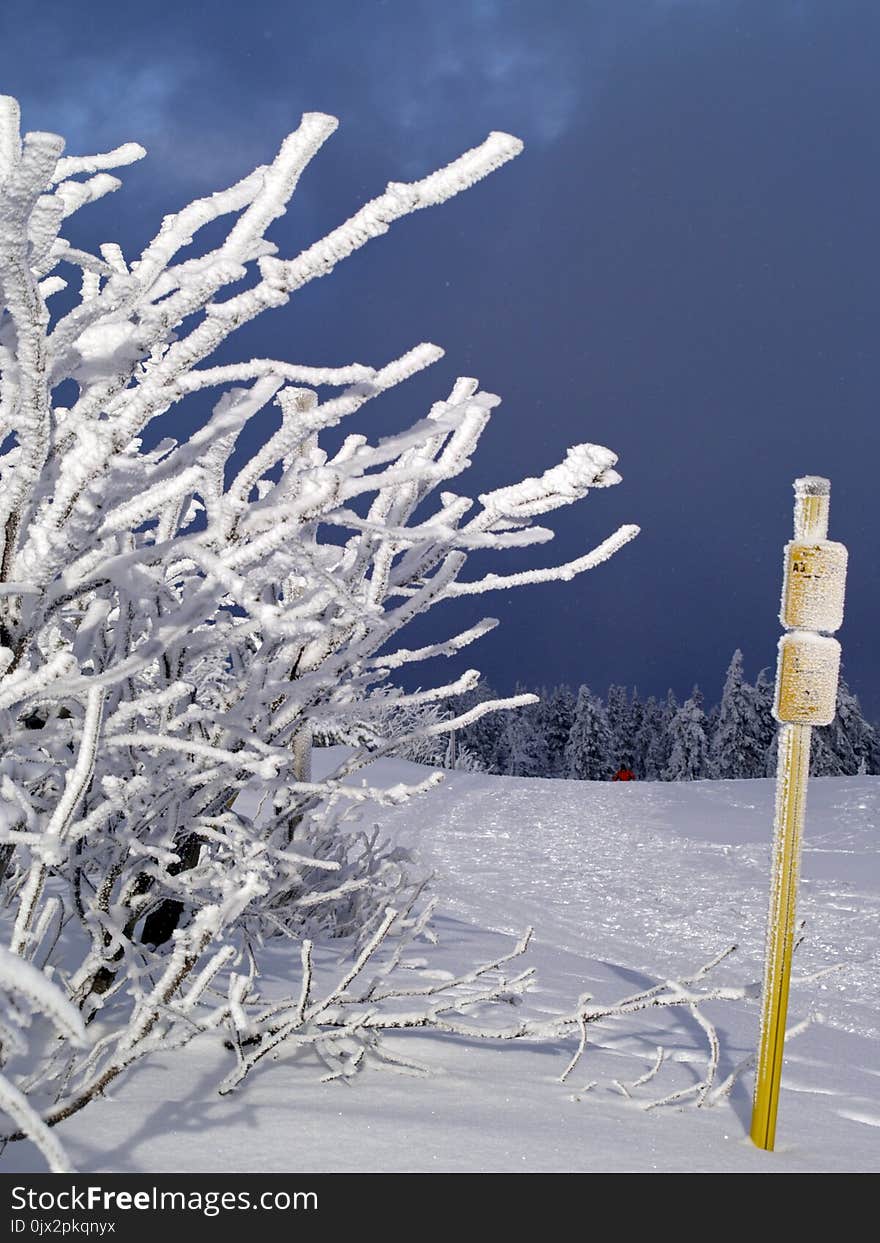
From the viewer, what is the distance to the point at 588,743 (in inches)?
2500

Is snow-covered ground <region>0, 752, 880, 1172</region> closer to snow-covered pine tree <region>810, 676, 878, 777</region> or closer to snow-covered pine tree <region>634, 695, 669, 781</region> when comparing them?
snow-covered pine tree <region>810, 676, 878, 777</region>

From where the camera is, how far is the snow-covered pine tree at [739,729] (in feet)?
163

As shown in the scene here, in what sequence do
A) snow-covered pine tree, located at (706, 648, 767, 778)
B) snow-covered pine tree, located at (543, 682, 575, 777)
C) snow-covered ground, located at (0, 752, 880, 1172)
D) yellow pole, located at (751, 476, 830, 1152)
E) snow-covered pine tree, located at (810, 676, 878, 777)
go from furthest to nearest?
snow-covered pine tree, located at (543, 682, 575, 777) < snow-covered pine tree, located at (706, 648, 767, 778) < snow-covered pine tree, located at (810, 676, 878, 777) < yellow pole, located at (751, 476, 830, 1152) < snow-covered ground, located at (0, 752, 880, 1172)

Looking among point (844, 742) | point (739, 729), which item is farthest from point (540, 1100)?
point (739, 729)

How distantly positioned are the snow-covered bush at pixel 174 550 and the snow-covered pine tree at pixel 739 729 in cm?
4907

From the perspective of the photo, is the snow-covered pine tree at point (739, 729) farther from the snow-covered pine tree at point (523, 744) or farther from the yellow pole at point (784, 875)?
the yellow pole at point (784, 875)

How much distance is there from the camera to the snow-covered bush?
1.38 metres

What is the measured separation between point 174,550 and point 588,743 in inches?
2480

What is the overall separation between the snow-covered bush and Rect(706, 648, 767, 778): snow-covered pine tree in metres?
49.1

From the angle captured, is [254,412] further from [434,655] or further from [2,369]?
[434,655]

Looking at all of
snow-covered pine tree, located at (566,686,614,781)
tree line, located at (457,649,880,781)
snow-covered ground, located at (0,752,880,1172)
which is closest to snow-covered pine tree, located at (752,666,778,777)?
tree line, located at (457,649,880,781)

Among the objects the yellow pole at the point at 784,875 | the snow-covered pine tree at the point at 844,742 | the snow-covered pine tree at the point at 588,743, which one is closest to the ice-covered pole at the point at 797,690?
the yellow pole at the point at 784,875

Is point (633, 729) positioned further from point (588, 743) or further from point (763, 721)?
point (763, 721)
